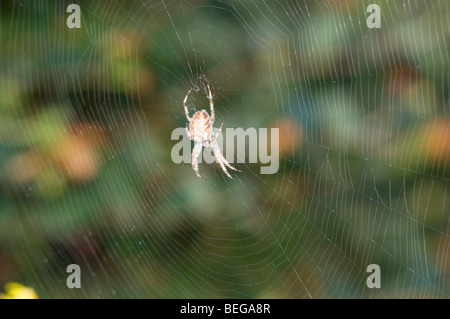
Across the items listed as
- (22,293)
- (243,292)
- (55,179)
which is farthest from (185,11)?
(22,293)

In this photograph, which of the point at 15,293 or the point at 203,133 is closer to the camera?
the point at 15,293

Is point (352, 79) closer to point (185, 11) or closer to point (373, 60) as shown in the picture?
point (373, 60)

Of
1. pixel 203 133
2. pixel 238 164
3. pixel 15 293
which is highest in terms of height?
pixel 203 133

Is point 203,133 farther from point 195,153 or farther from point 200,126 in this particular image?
point 195,153

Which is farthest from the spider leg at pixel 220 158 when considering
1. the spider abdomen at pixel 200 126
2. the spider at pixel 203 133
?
the spider abdomen at pixel 200 126

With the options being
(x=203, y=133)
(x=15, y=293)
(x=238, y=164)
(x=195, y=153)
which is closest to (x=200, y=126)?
(x=203, y=133)

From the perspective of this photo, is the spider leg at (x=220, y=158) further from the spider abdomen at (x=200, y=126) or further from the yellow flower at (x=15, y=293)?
the yellow flower at (x=15, y=293)

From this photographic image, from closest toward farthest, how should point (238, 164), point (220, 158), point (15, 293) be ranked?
1. point (15, 293)
2. point (238, 164)
3. point (220, 158)
